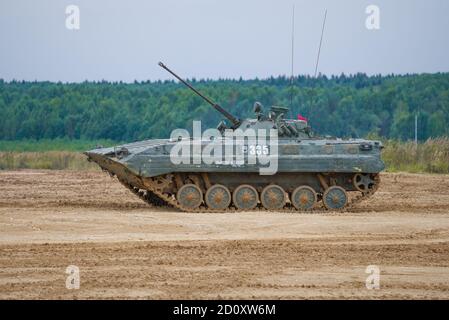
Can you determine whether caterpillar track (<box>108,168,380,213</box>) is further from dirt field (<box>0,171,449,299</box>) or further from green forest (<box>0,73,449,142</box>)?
green forest (<box>0,73,449,142</box>)

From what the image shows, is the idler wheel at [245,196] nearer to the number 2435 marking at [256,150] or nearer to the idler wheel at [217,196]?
the idler wheel at [217,196]

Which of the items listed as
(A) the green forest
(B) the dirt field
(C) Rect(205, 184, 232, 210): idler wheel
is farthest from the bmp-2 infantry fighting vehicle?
(A) the green forest

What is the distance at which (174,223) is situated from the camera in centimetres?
2017

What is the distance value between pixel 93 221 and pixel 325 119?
3554 cm

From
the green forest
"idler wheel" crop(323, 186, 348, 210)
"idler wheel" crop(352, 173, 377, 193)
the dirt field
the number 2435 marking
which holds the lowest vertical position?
the dirt field

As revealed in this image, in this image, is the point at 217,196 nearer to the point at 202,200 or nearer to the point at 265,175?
the point at 202,200

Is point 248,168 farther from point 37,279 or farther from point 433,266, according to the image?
point 37,279

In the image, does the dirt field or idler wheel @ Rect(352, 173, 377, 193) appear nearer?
the dirt field

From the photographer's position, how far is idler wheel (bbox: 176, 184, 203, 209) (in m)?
22.2

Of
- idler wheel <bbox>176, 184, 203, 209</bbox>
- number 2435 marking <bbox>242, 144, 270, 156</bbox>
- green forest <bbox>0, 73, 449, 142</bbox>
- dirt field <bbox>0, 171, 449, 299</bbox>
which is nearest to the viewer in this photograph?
dirt field <bbox>0, 171, 449, 299</bbox>

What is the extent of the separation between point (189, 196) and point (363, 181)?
3.32 m

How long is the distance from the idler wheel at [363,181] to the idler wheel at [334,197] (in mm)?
286

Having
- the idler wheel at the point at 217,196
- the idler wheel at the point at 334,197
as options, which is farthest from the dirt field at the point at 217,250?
the idler wheel at the point at 217,196
